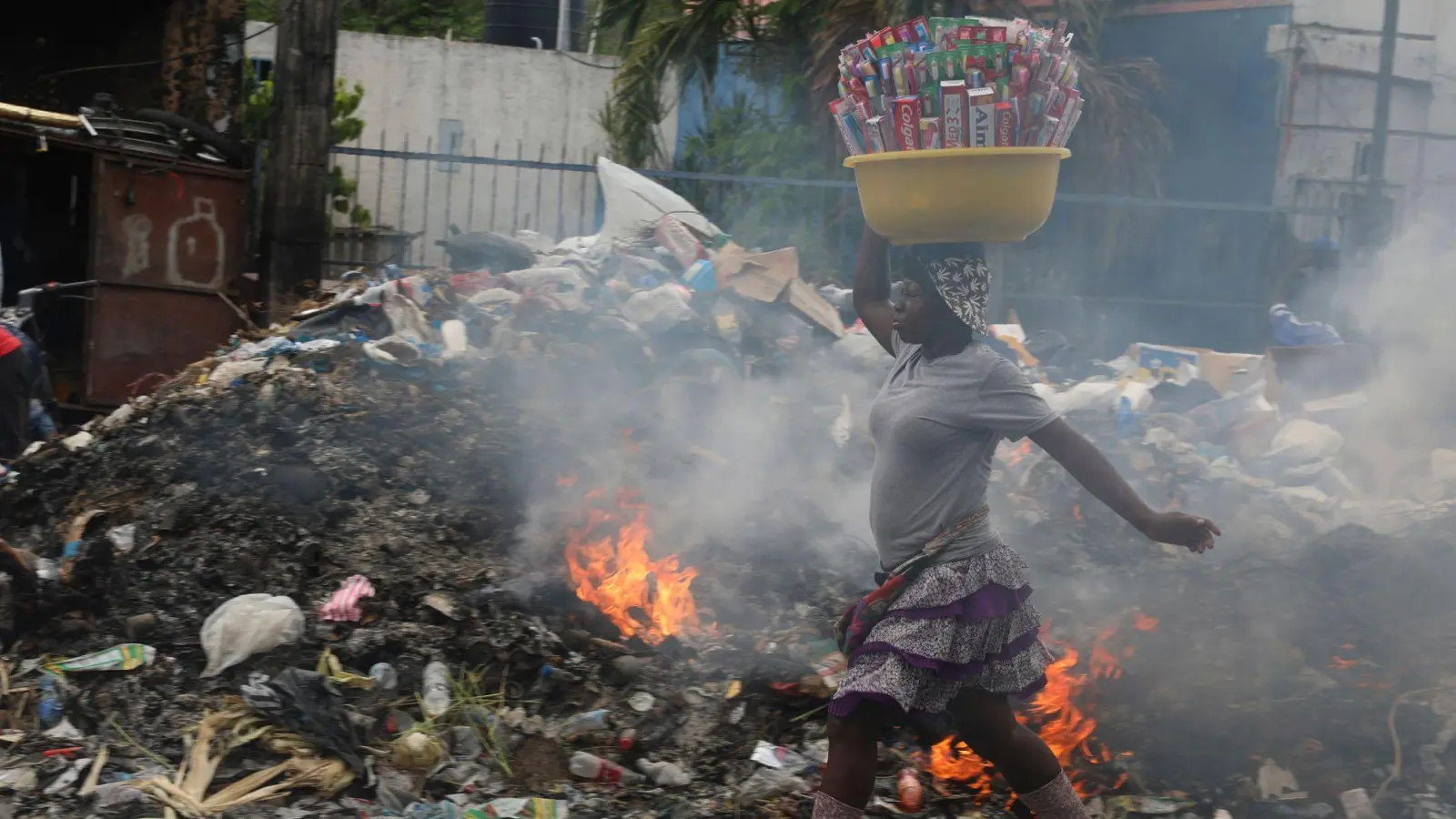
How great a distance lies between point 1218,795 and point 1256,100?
11.4 m

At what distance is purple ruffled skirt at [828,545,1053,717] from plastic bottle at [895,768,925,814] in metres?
0.81

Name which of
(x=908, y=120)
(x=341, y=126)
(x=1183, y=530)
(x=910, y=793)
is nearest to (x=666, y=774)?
(x=910, y=793)

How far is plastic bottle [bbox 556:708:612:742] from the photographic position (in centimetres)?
437

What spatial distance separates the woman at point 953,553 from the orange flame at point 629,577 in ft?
5.72

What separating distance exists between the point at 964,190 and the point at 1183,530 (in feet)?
3.12

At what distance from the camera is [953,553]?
3281 mm

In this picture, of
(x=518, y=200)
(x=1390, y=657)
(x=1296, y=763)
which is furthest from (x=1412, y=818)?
(x=518, y=200)

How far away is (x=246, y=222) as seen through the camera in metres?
9.88

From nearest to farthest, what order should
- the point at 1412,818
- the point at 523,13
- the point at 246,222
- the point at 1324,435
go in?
1. the point at 1412,818
2. the point at 1324,435
3. the point at 246,222
4. the point at 523,13

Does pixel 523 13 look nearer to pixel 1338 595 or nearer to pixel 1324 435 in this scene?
pixel 1324 435

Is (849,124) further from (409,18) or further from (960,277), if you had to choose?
(409,18)

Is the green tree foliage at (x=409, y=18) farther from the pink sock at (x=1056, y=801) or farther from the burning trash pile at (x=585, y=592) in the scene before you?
the pink sock at (x=1056, y=801)

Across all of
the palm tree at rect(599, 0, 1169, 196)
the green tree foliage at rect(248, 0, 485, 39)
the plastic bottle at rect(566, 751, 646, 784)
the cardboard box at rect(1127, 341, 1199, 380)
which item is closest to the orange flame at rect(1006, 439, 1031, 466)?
the cardboard box at rect(1127, 341, 1199, 380)

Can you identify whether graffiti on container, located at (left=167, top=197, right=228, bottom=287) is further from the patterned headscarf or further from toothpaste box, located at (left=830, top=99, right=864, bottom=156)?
the patterned headscarf
